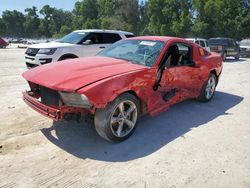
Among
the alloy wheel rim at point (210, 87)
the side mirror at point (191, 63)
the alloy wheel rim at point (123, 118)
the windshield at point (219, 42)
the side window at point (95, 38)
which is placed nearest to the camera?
the alloy wheel rim at point (123, 118)

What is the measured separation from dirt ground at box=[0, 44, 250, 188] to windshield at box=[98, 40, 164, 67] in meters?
1.16

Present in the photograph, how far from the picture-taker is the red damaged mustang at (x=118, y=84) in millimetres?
3871

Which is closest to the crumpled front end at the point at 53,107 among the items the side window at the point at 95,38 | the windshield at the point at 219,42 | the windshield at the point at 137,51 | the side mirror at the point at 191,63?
the windshield at the point at 137,51

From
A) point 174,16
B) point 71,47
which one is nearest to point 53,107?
point 71,47

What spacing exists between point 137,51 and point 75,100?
1912mm

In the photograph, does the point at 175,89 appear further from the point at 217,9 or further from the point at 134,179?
the point at 217,9

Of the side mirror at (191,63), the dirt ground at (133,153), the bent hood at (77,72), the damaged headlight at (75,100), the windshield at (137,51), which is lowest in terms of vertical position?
the dirt ground at (133,153)

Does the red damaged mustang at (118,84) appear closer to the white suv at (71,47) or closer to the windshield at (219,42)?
the white suv at (71,47)

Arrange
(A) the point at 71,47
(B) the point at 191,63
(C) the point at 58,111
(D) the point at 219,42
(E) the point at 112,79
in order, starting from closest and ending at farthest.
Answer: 1. (C) the point at 58,111
2. (E) the point at 112,79
3. (B) the point at 191,63
4. (A) the point at 71,47
5. (D) the point at 219,42

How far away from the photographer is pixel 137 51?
530 centimetres

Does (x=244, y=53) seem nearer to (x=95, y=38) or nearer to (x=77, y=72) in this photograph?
(x=95, y=38)

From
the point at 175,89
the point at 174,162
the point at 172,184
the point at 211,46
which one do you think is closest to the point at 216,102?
the point at 175,89

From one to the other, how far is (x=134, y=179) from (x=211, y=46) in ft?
59.8

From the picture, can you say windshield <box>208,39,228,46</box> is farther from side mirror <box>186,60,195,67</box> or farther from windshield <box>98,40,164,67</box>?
windshield <box>98,40,164,67</box>
